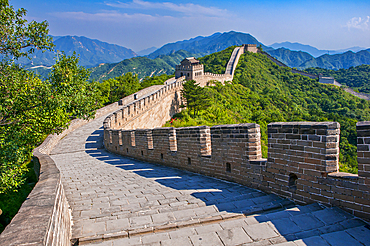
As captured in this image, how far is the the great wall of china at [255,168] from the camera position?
249 centimetres

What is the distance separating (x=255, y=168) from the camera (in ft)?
16.2

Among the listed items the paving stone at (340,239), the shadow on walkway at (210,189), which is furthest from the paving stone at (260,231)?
the shadow on walkway at (210,189)

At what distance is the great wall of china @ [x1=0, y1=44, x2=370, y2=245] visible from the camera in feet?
8.16

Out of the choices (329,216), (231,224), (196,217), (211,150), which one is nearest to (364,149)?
(329,216)

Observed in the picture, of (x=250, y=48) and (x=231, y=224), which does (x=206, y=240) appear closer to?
(x=231, y=224)

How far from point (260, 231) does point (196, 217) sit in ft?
3.14

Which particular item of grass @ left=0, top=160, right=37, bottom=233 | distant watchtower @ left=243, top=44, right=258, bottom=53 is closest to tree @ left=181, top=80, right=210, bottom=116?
grass @ left=0, top=160, right=37, bottom=233

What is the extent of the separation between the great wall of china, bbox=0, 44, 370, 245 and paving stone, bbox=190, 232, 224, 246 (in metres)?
1.40

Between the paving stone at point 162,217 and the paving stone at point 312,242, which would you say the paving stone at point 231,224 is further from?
the paving stone at point 162,217

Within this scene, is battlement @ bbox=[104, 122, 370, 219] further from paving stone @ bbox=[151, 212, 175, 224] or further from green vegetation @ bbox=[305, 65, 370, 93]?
green vegetation @ bbox=[305, 65, 370, 93]

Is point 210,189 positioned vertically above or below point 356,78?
below

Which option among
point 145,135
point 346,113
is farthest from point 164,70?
point 145,135

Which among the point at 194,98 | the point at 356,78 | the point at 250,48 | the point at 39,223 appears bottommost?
the point at 39,223

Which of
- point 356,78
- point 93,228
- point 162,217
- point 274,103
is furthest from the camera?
point 356,78
